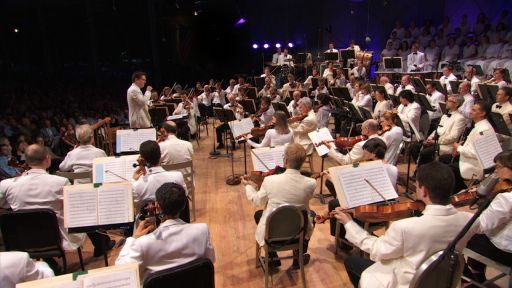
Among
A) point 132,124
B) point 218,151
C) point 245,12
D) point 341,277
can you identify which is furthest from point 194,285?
point 245,12

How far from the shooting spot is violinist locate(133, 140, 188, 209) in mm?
3947

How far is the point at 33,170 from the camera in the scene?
3.84 metres

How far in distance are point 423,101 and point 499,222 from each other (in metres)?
4.55

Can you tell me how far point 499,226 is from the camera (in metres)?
3.28

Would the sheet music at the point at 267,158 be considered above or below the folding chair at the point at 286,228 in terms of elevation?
above

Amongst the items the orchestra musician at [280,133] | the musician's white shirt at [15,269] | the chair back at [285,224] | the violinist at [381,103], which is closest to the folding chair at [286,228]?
the chair back at [285,224]

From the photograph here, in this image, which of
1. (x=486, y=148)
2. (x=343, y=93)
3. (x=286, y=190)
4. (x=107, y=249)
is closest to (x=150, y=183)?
(x=286, y=190)

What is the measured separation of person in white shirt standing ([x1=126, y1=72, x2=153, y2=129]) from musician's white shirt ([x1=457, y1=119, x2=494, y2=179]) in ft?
17.7

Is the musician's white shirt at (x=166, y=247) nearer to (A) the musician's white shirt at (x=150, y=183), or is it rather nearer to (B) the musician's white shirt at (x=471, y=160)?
(A) the musician's white shirt at (x=150, y=183)

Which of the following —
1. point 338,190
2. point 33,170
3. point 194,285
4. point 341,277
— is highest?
point 33,170

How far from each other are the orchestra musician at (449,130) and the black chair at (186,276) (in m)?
4.83

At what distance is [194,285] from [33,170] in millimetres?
2338

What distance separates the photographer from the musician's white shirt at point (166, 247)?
2.55 meters

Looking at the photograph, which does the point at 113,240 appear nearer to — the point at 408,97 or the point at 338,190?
the point at 338,190
